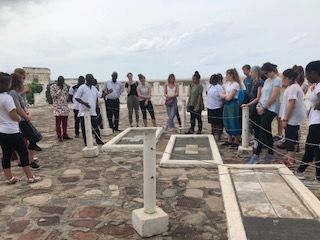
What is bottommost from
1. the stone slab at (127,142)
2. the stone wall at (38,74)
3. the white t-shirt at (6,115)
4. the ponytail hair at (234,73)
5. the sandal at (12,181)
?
the sandal at (12,181)

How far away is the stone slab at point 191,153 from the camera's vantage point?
6.11 meters

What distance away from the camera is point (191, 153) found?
700cm

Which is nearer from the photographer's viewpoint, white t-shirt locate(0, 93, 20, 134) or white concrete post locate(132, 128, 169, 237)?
white concrete post locate(132, 128, 169, 237)

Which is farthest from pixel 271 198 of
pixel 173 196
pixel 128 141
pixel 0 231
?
pixel 128 141

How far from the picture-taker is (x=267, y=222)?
3.51 m

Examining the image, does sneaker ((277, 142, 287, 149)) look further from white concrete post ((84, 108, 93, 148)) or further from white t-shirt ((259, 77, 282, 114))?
white concrete post ((84, 108, 93, 148))

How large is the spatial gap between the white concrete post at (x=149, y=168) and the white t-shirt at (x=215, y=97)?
481cm

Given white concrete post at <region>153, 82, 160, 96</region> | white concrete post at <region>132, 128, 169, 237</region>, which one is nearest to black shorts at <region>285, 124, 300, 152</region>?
white concrete post at <region>132, 128, 169, 237</region>

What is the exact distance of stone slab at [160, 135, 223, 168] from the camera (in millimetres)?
6109

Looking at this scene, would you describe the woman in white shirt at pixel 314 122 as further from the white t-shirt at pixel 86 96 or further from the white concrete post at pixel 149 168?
the white t-shirt at pixel 86 96

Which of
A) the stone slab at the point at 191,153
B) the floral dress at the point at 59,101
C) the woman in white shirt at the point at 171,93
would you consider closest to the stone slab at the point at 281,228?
the stone slab at the point at 191,153

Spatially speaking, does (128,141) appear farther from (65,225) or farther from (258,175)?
(65,225)

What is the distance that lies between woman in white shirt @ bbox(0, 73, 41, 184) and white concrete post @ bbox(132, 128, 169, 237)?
2352 millimetres

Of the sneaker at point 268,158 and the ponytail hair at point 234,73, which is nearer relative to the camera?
the sneaker at point 268,158
